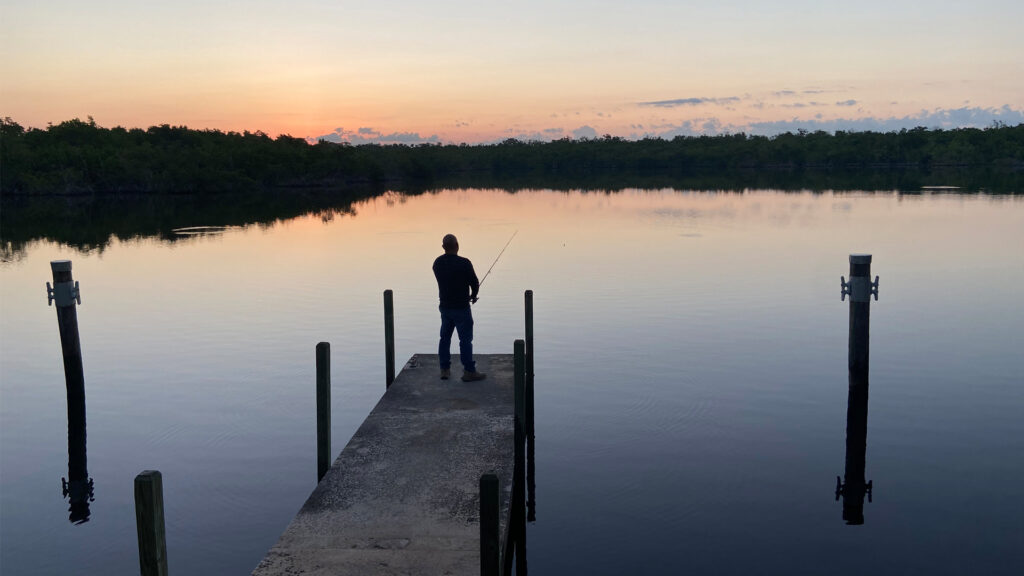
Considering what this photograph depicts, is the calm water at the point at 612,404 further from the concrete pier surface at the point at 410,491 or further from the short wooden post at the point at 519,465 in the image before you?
the concrete pier surface at the point at 410,491

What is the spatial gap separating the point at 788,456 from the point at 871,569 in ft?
9.85

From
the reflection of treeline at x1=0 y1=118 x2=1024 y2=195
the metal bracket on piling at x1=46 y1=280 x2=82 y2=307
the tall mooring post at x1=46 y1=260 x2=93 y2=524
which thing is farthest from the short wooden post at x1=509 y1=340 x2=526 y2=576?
the reflection of treeline at x1=0 y1=118 x2=1024 y2=195

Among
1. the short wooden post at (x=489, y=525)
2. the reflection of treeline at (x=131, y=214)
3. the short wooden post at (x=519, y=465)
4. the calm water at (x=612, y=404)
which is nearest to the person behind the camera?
the short wooden post at (x=489, y=525)

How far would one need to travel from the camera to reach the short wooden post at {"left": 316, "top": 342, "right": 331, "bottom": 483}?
10.4 metres

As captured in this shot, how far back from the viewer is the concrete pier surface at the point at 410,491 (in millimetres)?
7148

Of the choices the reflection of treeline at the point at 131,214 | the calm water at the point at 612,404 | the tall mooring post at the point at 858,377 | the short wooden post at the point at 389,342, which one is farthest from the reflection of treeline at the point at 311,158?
the tall mooring post at the point at 858,377

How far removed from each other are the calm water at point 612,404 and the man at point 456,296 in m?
1.81

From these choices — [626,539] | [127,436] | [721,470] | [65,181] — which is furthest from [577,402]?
[65,181]

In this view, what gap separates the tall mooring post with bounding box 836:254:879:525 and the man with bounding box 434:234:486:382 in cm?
533

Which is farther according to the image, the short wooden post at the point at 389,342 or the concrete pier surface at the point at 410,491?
the short wooden post at the point at 389,342

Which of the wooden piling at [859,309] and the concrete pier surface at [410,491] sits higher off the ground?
the wooden piling at [859,309]

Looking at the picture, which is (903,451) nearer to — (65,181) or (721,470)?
(721,470)

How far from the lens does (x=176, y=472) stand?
11.9 metres

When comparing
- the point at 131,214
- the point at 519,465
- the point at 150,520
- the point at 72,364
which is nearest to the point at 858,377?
the point at 519,465
